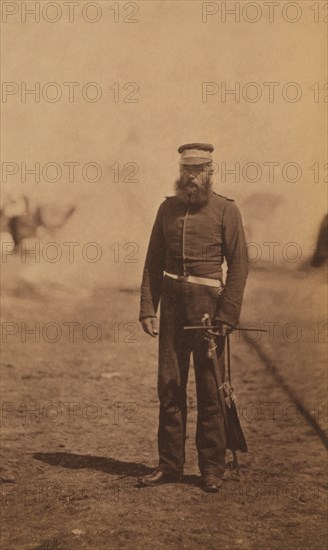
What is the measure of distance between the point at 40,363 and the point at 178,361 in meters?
1.15

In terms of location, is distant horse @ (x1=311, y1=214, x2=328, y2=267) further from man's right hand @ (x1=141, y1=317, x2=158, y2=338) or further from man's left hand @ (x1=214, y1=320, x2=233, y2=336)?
man's right hand @ (x1=141, y1=317, x2=158, y2=338)

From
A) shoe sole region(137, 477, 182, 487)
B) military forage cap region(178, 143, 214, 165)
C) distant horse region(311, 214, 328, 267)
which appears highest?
military forage cap region(178, 143, 214, 165)

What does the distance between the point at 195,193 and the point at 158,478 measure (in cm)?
125

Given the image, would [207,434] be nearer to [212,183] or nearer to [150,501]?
[150,501]

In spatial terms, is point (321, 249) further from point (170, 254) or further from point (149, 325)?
point (149, 325)

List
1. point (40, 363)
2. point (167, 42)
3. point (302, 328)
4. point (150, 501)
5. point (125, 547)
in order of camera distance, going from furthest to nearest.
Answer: point (40, 363)
point (302, 328)
point (167, 42)
point (150, 501)
point (125, 547)

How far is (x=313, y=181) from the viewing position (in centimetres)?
411

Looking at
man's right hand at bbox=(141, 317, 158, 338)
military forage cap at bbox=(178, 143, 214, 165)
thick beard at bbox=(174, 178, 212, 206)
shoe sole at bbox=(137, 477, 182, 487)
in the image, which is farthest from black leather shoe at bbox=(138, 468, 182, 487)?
military forage cap at bbox=(178, 143, 214, 165)

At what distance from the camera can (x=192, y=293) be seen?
3.62 meters

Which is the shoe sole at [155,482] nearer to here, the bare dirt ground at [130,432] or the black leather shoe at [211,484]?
the bare dirt ground at [130,432]

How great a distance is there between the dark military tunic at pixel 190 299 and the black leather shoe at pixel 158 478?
0.10 ft

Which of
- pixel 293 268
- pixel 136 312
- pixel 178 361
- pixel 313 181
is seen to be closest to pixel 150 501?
pixel 178 361

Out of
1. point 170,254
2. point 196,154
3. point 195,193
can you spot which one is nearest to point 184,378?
point 170,254

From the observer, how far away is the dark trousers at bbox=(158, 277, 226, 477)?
3.62m
